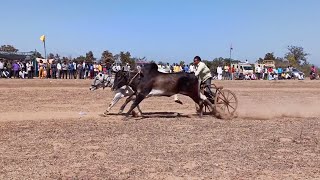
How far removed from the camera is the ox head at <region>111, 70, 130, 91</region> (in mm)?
15091

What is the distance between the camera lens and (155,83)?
48.6 feet

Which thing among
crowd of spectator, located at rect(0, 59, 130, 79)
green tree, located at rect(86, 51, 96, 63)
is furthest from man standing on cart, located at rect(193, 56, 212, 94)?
green tree, located at rect(86, 51, 96, 63)

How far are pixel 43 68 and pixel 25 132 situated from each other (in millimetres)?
26063

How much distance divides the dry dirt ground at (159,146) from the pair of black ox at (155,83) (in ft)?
2.61

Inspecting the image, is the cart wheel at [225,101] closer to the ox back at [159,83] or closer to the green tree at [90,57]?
the ox back at [159,83]

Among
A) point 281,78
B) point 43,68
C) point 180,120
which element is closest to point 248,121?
point 180,120

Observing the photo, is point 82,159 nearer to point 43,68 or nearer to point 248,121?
point 248,121

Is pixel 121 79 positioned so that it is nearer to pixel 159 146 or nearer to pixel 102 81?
pixel 102 81

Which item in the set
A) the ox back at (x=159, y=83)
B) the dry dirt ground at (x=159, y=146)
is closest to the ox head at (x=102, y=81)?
the dry dirt ground at (x=159, y=146)

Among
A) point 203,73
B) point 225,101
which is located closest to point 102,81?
point 203,73

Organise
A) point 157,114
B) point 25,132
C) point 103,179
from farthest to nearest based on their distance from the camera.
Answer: point 157,114 → point 25,132 → point 103,179

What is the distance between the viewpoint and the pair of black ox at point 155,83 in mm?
14789

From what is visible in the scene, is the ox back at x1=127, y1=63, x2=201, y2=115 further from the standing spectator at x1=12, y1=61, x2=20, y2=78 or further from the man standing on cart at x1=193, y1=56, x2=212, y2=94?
the standing spectator at x1=12, y1=61, x2=20, y2=78

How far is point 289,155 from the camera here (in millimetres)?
9695
